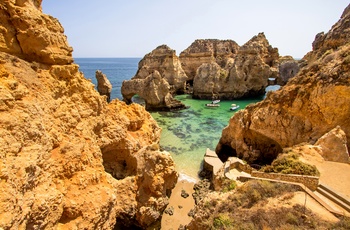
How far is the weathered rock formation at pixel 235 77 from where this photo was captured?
148 ft

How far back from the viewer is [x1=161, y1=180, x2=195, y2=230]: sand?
11922mm

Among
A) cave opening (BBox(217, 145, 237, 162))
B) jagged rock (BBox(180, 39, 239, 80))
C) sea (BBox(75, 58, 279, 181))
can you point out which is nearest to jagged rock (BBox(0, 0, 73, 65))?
sea (BBox(75, 58, 279, 181))

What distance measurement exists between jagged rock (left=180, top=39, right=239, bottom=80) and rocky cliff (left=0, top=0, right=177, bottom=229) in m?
47.7

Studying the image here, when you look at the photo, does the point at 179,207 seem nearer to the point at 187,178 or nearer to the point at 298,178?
the point at 187,178

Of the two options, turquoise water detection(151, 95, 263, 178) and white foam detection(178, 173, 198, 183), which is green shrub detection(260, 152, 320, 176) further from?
turquoise water detection(151, 95, 263, 178)

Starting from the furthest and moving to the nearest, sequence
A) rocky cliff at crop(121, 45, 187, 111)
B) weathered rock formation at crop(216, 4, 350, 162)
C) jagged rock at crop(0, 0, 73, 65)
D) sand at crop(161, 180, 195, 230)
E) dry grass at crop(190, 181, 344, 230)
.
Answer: rocky cliff at crop(121, 45, 187, 111) < weathered rock formation at crop(216, 4, 350, 162) < sand at crop(161, 180, 195, 230) < jagged rock at crop(0, 0, 73, 65) < dry grass at crop(190, 181, 344, 230)

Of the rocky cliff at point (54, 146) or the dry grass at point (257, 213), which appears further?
the dry grass at point (257, 213)

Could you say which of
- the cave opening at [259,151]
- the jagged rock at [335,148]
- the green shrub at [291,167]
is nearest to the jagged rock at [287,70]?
the cave opening at [259,151]

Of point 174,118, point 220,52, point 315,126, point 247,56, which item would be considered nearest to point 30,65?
point 315,126

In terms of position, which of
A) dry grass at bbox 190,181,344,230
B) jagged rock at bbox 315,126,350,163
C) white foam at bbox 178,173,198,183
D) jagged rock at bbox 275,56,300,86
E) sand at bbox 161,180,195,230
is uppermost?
jagged rock at bbox 275,56,300,86

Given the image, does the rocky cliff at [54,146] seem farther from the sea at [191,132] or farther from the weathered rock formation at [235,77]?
the weathered rock formation at [235,77]

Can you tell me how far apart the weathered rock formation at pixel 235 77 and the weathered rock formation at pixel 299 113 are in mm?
27475

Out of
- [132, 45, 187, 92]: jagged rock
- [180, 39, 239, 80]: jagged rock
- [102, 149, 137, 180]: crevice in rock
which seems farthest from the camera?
[180, 39, 239, 80]: jagged rock

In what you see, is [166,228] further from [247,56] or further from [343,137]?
[247,56]
